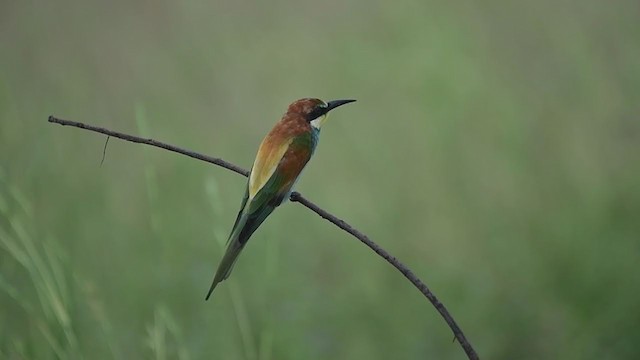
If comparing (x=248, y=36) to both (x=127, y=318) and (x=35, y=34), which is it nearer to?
(x=35, y=34)

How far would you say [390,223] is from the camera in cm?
168

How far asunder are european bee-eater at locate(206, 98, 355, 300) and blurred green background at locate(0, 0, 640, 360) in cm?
35

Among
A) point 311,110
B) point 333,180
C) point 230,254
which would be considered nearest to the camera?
point 230,254

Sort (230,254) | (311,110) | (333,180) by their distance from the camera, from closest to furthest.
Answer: (230,254) → (311,110) → (333,180)

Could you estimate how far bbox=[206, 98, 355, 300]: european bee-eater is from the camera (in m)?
1.19

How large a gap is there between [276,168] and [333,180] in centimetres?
48

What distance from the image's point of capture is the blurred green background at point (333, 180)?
1.58 meters

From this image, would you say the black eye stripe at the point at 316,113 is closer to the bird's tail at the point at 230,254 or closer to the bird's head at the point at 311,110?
the bird's head at the point at 311,110

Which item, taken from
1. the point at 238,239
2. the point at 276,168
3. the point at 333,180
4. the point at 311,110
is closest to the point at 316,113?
the point at 311,110

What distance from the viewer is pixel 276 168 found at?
4.05 feet

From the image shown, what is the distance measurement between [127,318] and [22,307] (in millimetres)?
199

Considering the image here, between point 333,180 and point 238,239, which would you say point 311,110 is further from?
point 333,180

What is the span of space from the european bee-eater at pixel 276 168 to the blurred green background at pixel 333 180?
1.15 feet

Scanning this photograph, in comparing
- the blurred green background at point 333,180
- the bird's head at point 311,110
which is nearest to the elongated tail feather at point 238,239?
the bird's head at point 311,110
